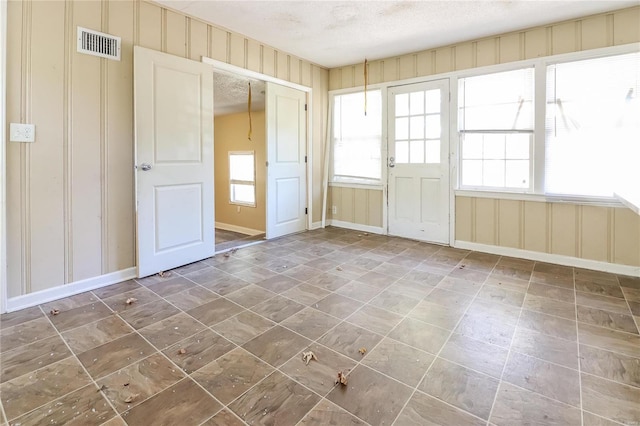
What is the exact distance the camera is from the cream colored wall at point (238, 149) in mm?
6270

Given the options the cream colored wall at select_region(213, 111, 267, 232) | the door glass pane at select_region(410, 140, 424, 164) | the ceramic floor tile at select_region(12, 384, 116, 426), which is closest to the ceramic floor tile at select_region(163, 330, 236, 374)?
the ceramic floor tile at select_region(12, 384, 116, 426)

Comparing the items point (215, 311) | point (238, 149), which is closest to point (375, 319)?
point (215, 311)

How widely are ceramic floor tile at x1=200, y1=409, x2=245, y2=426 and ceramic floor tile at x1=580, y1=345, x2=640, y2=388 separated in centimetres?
178

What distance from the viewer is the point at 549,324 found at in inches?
89.6

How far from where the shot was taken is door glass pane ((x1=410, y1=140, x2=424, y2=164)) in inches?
180

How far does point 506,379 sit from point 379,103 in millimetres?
4097

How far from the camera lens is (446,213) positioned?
4.41 meters

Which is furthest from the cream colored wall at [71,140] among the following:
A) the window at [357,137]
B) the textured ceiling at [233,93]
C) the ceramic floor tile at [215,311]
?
the window at [357,137]

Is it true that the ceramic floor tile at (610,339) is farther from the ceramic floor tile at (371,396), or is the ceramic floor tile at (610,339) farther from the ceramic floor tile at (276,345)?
the ceramic floor tile at (276,345)

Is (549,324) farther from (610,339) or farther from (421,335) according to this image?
(421,335)

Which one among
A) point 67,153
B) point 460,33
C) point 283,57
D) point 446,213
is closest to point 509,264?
point 446,213

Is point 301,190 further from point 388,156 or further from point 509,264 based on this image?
point 509,264

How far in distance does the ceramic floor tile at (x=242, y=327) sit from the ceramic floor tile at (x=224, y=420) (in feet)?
1.91

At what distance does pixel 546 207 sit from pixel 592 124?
930mm
